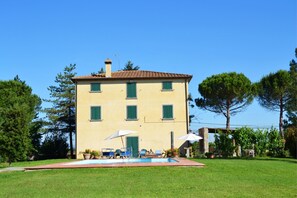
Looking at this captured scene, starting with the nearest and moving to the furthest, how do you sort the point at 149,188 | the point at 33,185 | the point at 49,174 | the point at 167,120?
the point at 149,188, the point at 33,185, the point at 49,174, the point at 167,120

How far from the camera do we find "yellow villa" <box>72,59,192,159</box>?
29.6 m

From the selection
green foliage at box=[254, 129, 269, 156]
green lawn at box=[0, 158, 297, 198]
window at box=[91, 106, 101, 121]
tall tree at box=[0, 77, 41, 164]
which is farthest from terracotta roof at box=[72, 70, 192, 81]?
green lawn at box=[0, 158, 297, 198]

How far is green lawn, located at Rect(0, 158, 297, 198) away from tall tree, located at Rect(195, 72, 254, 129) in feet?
69.9

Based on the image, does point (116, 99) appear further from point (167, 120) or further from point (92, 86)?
point (167, 120)

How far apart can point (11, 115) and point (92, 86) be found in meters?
10.9

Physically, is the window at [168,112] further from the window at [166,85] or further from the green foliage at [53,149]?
the green foliage at [53,149]

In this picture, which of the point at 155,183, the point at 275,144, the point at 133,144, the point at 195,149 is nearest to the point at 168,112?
the point at 133,144

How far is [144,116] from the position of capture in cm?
2997

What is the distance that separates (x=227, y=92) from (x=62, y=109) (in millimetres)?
16163

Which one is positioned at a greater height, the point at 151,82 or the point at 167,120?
the point at 151,82

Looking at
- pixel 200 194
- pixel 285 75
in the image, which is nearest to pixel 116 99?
pixel 285 75

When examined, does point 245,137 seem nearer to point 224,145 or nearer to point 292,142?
point 224,145

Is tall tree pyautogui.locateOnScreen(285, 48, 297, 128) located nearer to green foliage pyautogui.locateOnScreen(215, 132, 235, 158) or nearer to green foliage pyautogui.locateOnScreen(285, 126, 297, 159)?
green foliage pyautogui.locateOnScreen(285, 126, 297, 159)

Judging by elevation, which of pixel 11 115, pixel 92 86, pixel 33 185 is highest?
pixel 92 86
